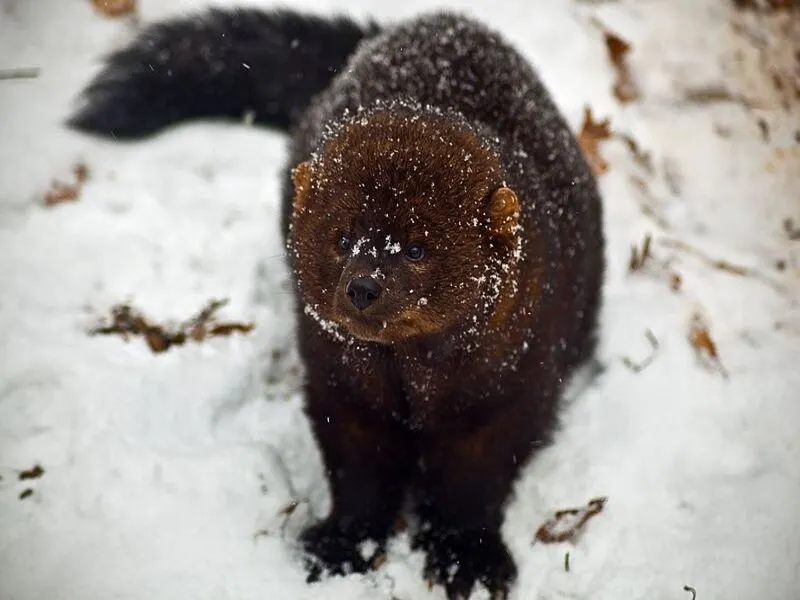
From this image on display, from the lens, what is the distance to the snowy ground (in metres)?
3.22

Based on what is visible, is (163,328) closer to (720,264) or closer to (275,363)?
(275,363)

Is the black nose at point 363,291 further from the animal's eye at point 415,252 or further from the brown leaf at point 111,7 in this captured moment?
the brown leaf at point 111,7

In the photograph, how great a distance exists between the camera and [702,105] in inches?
218

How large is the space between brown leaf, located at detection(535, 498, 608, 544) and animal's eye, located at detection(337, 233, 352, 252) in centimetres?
Answer: 162

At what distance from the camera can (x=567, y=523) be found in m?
3.39

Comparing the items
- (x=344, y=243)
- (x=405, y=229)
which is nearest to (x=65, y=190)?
(x=344, y=243)

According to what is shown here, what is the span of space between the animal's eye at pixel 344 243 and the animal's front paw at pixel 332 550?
4.65ft

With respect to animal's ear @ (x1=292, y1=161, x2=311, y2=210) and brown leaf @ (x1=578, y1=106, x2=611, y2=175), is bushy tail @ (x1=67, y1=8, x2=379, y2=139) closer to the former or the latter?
brown leaf @ (x1=578, y1=106, x2=611, y2=175)

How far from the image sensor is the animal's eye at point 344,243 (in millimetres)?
2646

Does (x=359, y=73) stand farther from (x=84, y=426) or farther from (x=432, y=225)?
(x=84, y=426)

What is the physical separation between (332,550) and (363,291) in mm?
1453

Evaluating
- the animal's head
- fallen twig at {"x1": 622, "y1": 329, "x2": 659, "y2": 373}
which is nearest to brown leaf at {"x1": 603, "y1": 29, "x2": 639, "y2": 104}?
fallen twig at {"x1": 622, "y1": 329, "x2": 659, "y2": 373}

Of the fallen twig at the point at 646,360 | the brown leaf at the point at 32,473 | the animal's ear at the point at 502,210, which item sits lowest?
the brown leaf at the point at 32,473

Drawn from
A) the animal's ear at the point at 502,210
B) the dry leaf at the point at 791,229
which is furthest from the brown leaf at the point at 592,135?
Result: the animal's ear at the point at 502,210
